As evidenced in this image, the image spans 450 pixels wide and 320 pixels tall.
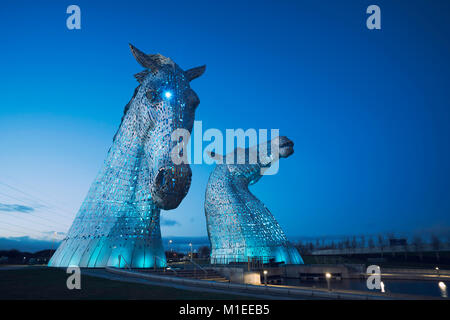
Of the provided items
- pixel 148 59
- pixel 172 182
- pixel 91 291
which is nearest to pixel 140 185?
pixel 172 182

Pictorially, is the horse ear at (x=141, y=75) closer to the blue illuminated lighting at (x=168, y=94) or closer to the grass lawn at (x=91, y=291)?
A: the blue illuminated lighting at (x=168, y=94)

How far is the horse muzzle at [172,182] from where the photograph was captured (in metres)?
13.2


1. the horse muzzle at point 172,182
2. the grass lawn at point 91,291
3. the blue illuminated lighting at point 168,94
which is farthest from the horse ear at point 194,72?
the grass lawn at point 91,291

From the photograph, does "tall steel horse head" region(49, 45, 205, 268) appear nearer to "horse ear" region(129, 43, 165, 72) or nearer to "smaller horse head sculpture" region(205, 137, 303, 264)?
"horse ear" region(129, 43, 165, 72)

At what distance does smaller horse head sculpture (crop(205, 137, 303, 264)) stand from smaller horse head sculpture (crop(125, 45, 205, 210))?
10.6m

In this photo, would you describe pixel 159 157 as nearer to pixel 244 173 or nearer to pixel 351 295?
pixel 351 295

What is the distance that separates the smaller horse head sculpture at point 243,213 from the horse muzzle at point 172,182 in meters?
11.2

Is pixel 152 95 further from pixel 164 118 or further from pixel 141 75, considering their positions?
pixel 141 75

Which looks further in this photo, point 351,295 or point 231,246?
point 231,246

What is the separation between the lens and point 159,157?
44.9ft

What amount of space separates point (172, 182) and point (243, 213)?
12.0m
